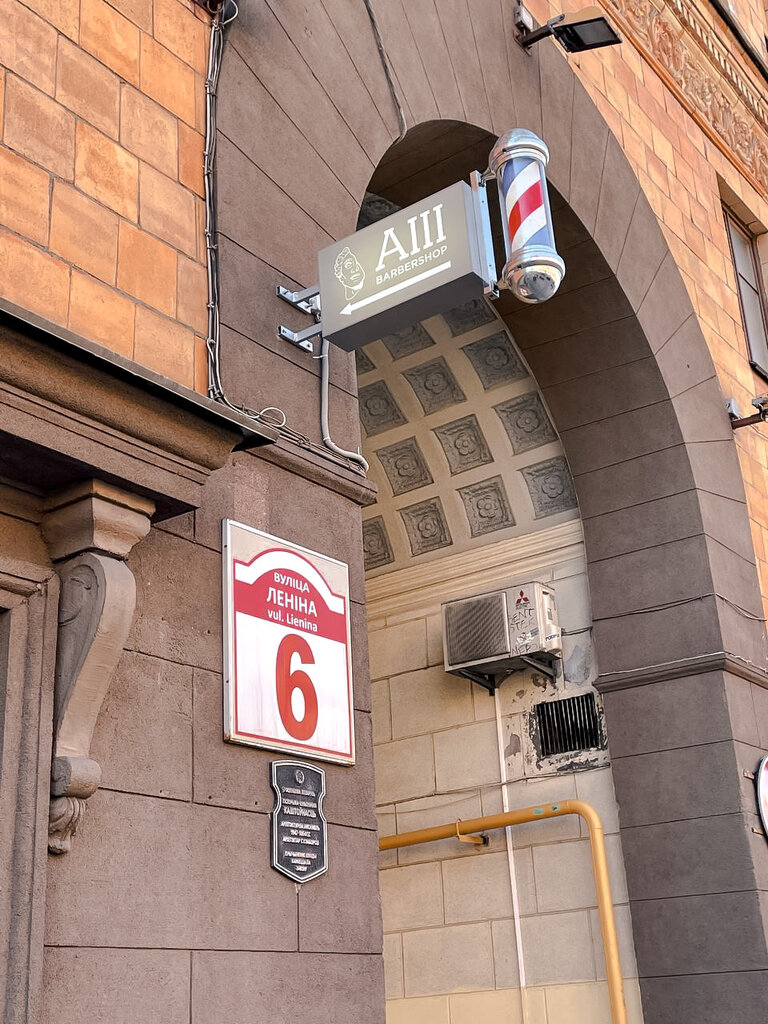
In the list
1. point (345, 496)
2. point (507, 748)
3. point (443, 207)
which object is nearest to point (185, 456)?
point (345, 496)

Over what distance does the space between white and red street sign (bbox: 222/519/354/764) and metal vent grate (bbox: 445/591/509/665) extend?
3.38m

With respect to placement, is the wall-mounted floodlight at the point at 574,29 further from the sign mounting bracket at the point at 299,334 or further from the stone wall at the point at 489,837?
the sign mounting bracket at the point at 299,334

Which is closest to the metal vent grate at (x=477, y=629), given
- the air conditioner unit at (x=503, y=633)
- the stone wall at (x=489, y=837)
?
the air conditioner unit at (x=503, y=633)

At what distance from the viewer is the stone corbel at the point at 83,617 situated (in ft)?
11.7

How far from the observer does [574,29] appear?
762cm

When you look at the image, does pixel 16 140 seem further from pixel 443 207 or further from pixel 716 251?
pixel 716 251

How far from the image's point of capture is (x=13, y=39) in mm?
4238

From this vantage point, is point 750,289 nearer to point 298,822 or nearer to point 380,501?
point 380,501

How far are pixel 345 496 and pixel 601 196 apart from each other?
158 inches

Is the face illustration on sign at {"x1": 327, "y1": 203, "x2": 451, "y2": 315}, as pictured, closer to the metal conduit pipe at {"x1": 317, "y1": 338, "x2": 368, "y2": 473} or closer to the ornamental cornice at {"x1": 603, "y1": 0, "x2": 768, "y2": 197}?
the metal conduit pipe at {"x1": 317, "y1": 338, "x2": 368, "y2": 473}

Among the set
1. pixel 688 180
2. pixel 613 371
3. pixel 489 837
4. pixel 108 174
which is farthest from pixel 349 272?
pixel 688 180

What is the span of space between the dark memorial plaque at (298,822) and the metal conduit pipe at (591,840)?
3.43 meters

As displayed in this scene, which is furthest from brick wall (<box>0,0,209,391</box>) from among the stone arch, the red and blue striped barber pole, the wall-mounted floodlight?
the wall-mounted floodlight

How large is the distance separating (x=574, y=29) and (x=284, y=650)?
4.95m
